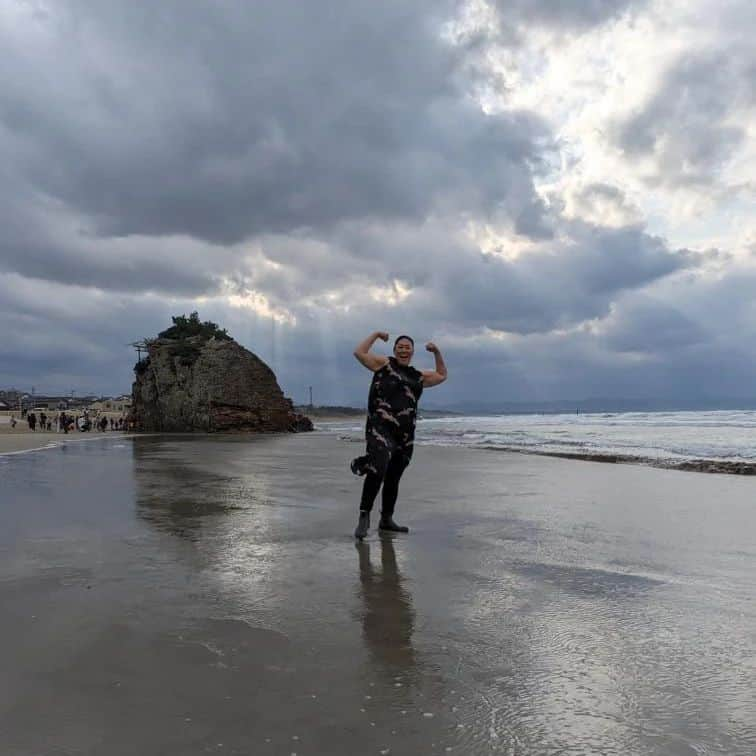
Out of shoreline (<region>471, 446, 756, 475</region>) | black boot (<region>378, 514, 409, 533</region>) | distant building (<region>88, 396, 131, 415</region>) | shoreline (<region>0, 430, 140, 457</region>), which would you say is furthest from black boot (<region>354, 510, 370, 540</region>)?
distant building (<region>88, 396, 131, 415</region>)

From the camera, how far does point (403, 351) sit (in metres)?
5.80

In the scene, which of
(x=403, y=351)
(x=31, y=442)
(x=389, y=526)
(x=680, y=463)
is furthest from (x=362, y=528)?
(x=31, y=442)

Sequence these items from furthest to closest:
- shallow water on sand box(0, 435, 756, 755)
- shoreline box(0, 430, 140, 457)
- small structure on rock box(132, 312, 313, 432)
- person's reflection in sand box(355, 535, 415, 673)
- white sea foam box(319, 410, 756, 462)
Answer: small structure on rock box(132, 312, 313, 432), shoreline box(0, 430, 140, 457), white sea foam box(319, 410, 756, 462), person's reflection in sand box(355, 535, 415, 673), shallow water on sand box(0, 435, 756, 755)

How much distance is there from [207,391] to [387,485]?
39742mm

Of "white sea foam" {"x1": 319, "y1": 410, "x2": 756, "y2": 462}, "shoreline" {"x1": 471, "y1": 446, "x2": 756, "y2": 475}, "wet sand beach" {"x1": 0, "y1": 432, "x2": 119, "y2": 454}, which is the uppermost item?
"wet sand beach" {"x1": 0, "y1": 432, "x2": 119, "y2": 454}

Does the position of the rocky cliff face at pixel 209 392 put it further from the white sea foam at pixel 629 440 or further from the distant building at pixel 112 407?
the distant building at pixel 112 407

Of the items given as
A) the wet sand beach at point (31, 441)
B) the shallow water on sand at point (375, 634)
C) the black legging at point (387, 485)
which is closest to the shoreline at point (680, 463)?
the shallow water on sand at point (375, 634)

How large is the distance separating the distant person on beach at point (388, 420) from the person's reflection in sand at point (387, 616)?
1.03 meters

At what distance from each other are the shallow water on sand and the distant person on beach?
0.44 m

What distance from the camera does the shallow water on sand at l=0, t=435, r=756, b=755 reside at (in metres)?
2.10

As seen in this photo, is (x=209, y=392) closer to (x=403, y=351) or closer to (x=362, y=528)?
(x=403, y=351)

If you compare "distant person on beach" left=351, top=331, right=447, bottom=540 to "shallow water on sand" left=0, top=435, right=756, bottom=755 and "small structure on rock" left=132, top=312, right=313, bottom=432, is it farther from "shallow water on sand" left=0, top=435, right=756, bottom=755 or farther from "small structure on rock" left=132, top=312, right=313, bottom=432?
"small structure on rock" left=132, top=312, right=313, bottom=432

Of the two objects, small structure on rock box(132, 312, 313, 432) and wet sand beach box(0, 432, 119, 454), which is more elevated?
small structure on rock box(132, 312, 313, 432)

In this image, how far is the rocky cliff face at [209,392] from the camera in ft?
143
